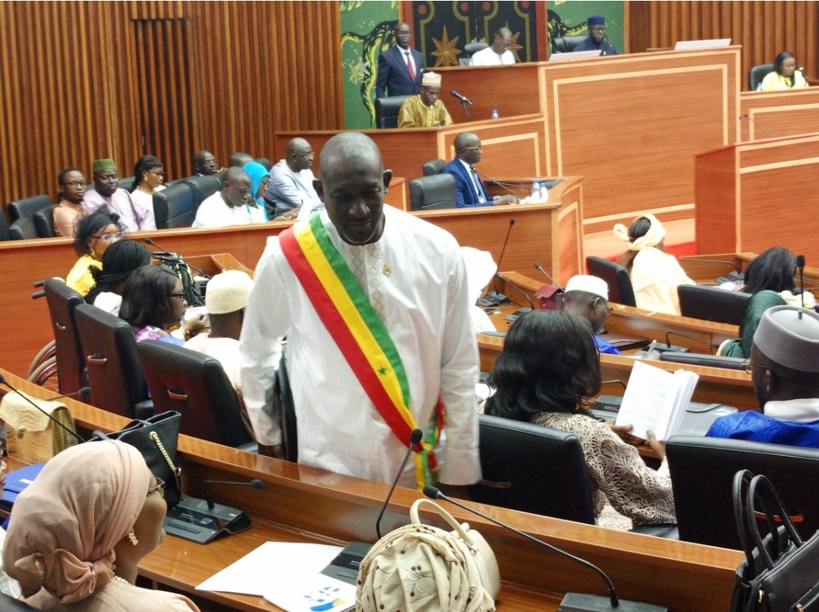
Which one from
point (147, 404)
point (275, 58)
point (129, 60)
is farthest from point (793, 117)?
point (147, 404)

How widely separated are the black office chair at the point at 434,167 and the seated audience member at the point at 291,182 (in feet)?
2.68

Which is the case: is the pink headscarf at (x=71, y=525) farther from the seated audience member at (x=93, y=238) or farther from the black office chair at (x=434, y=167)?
the black office chair at (x=434, y=167)

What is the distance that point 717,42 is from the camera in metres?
9.22

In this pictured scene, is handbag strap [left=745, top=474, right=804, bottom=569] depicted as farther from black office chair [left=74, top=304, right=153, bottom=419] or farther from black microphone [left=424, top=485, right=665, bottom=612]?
black office chair [left=74, top=304, right=153, bottom=419]

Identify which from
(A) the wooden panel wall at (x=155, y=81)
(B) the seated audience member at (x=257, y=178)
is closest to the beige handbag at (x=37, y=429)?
(B) the seated audience member at (x=257, y=178)

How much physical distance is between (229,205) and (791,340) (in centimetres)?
457

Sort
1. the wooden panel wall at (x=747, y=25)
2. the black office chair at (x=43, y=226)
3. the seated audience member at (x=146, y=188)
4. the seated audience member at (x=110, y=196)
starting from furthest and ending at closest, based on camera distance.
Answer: the wooden panel wall at (x=747, y=25) < the seated audience member at (x=146, y=188) < the seated audience member at (x=110, y=196) < the black office chair at (x=43, y=226)

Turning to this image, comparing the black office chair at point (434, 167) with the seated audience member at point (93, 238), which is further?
the black office chair at point (434, 167)

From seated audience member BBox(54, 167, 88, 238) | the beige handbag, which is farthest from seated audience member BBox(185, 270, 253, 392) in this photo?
seated audience member BBox(54, 167, 88, 238)

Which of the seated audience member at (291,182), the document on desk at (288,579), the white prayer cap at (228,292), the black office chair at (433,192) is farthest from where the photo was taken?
the seated audience member at (291,182)

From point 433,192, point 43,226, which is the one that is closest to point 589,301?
point 433,192

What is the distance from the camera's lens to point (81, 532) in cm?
153

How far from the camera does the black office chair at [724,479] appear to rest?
6.48 feet

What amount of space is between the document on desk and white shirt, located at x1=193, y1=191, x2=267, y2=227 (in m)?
4.08
